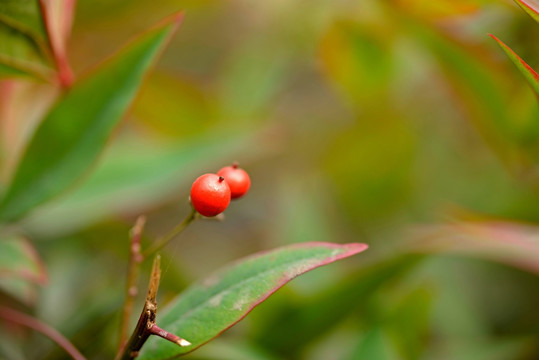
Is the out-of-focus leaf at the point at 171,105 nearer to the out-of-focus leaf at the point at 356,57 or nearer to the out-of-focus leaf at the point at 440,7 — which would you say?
the out-of-focus leaf at the point at 356,57

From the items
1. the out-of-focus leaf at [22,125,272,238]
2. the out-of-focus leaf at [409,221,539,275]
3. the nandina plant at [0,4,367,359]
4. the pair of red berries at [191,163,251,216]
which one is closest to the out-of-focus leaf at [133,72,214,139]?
the out-of-focus leaf at [22,125,272,238]

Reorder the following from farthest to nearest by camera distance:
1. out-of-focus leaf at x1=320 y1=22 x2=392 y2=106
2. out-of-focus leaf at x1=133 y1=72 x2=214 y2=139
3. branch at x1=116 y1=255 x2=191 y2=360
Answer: out-of-focus leaf at x1=133 y1=72 x2=214 y2=139
out-of-focus leaf at x1=320 y1=22 x2=392 y2=106
branch at x1=116 y1=255 x2=191 y2=360

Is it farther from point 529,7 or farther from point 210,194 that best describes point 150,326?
point 529,7

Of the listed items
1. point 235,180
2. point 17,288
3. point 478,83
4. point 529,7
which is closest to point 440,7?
point 478,83

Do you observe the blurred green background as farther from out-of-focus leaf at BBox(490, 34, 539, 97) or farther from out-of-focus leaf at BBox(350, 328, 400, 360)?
out-of-focus leaf at BBox(490, 34, 539, 97)

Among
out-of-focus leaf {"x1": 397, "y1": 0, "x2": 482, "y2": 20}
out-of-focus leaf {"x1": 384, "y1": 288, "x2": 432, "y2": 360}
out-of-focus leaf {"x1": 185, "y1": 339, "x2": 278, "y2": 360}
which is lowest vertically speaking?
out-of-focus leaf {"x1": 185, "y1": 339, "x2": 278, "y2": 360}

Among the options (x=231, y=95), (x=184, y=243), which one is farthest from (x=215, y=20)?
(x=184, y=243)

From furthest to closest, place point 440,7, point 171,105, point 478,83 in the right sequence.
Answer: point 171,105 < point 478,83 < point 440,7
